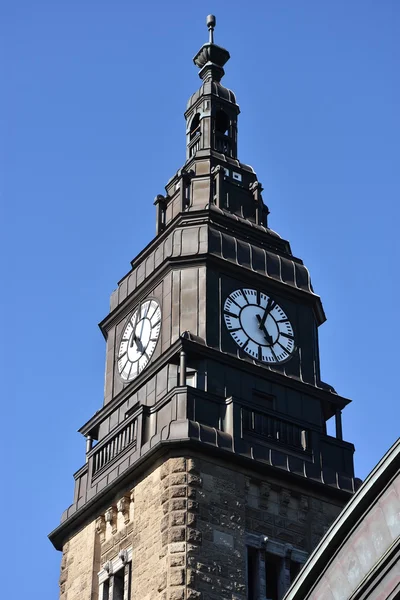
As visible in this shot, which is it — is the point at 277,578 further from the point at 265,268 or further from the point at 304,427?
the point at 265,268

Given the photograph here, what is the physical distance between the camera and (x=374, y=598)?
71.5ft

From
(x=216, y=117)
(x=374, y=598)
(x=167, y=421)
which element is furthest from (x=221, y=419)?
(x=374, y=598)

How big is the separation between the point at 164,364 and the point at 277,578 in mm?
6431

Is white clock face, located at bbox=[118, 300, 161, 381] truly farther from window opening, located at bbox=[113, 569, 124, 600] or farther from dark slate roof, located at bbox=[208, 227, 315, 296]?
window opening, located at bbox=[113, 569, 124, 600]

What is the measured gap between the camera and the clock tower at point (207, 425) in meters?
38.1

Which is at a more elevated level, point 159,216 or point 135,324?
point 159,216

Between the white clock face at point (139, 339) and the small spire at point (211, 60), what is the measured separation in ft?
35.6

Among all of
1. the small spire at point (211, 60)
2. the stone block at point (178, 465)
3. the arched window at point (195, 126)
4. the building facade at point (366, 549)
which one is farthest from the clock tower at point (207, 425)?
the building facade at point (366, 549)

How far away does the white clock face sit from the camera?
43.1 m

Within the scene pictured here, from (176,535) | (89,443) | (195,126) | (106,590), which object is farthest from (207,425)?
(195,126)

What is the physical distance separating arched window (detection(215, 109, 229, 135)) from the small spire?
6.69 feet

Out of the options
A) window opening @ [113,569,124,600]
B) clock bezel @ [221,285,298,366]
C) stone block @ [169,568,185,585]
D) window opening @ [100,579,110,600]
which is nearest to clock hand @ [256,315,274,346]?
clock bezel @ [221,285,298,366]

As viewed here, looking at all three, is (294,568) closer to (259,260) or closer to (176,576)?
(176,576)

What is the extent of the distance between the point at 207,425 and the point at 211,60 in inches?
666
